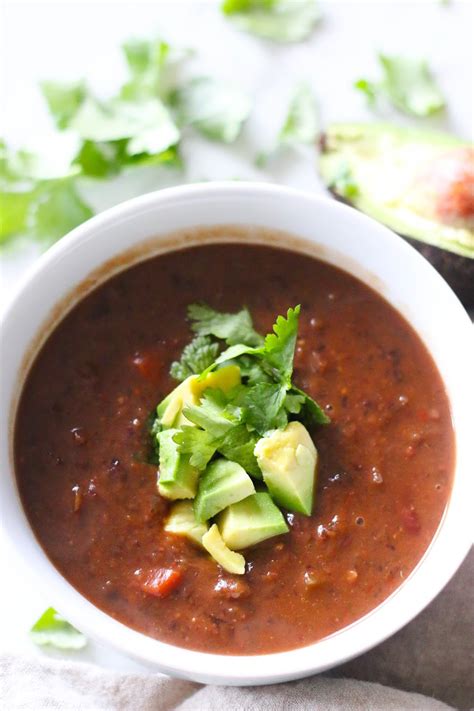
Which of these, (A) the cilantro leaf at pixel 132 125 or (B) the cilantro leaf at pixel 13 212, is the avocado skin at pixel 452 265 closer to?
(A) the cilantro leaf at pixel 132 125

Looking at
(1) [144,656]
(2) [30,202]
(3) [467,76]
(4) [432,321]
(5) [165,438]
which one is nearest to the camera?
(1) [144,656]

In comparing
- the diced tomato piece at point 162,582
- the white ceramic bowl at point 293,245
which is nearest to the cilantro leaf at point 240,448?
the diced tomato piece at point 162,582

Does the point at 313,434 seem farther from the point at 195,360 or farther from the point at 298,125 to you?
the point at 298,125

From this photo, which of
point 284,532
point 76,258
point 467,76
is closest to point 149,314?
point 76,258

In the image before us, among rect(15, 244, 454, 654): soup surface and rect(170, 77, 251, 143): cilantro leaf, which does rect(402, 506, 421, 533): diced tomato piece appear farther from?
rect(170, 77, 251, 143): cilantro leaf

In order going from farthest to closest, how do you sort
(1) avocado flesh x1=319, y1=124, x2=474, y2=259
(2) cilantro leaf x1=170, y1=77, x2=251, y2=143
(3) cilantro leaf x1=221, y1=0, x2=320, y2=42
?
(3) cilantro leaf x1=221, y1=0, x2=320, y2=42 → (2) cilantro leaf x1=170, y1=77, x2=251, y2=143 → (1) avocado flesh x1=319, y1=124, x2=474, y2=259

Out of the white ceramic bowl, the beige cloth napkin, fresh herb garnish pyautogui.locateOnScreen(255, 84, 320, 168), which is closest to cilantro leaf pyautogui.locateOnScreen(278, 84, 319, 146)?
fresh herb garnish pyautogui.locateOnScreen(255, 84, 320, 168)

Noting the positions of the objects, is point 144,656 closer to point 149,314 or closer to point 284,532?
point 284,532
